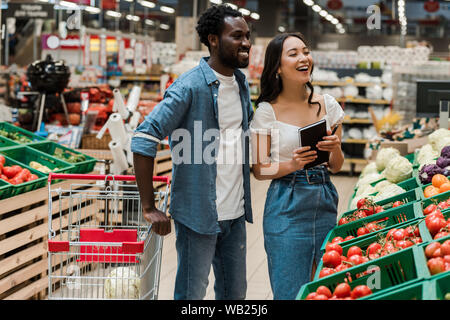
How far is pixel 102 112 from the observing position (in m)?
7.07

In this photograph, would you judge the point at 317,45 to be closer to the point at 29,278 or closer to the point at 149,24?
the point at 149,24

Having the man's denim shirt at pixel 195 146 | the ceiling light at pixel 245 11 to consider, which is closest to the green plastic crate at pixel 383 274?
the man's denim shirt at pixel 195 146

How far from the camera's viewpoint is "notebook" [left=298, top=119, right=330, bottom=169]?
8.66 ft

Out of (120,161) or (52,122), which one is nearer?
(120,161)

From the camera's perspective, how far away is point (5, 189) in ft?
12.9

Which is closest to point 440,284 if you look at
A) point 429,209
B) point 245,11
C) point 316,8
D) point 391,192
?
point 429,209

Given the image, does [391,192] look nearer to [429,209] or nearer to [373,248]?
[429,209]

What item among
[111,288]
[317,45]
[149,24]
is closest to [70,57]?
[149,24]

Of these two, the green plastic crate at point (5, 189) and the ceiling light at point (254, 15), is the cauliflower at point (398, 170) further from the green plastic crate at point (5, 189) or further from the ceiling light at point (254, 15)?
the ceiling light at point (254, 15)

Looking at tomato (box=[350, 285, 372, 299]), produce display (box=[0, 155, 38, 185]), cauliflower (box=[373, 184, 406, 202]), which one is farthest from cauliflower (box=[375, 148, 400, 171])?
tomato (box=[350, 285, 372, 299])

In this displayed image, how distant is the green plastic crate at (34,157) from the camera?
474 cm

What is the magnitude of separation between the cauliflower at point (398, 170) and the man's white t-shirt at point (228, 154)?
188cm

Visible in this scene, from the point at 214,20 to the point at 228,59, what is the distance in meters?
0.17
